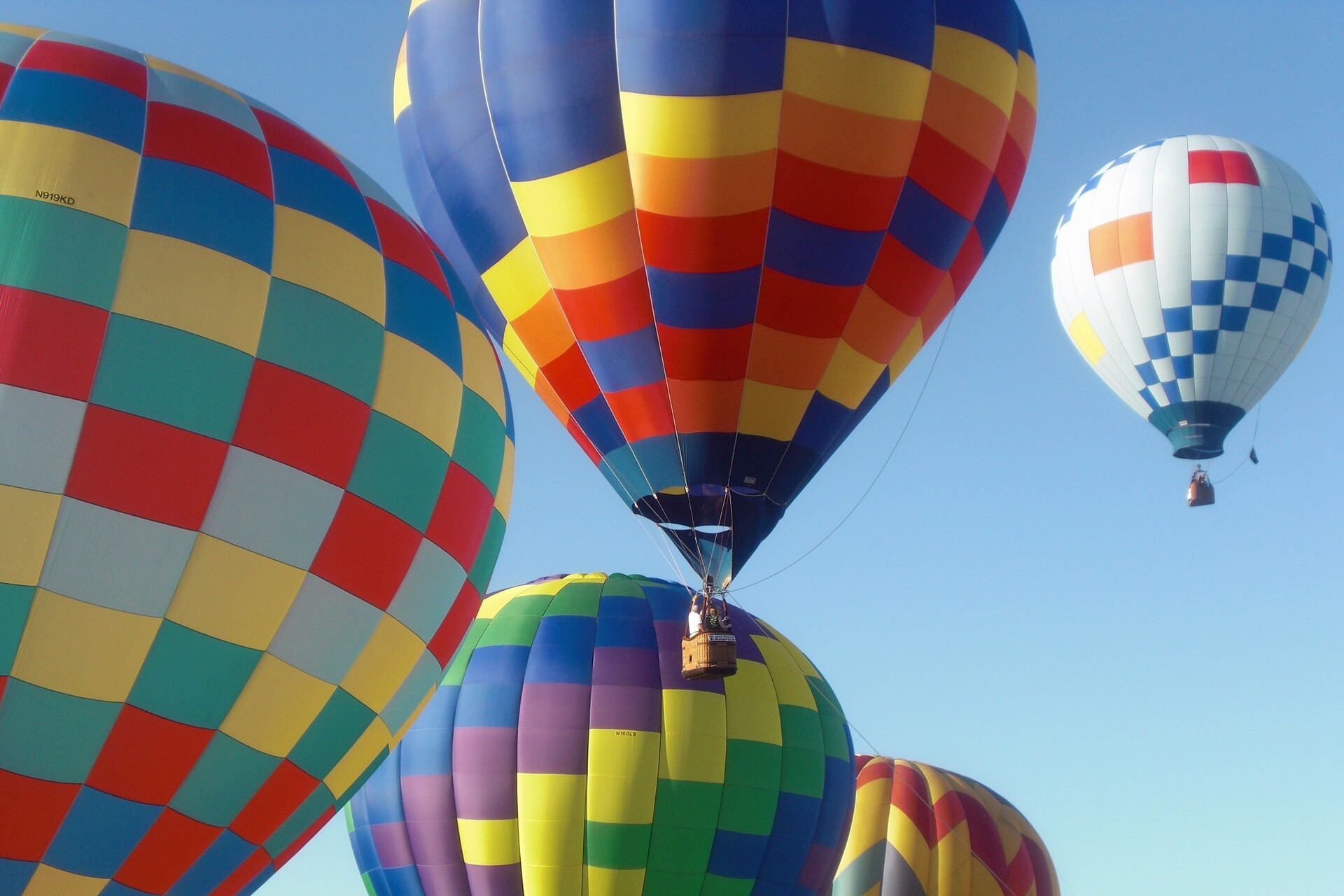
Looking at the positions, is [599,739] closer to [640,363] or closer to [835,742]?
[835,742]

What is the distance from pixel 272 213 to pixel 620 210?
9.73 feet

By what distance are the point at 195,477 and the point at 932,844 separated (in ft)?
32.6

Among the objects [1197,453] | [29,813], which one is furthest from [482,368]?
[1197,453]

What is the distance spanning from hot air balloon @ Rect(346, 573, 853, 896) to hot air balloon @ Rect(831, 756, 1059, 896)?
3061 millimetres

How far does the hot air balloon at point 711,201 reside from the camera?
8992 millimetres

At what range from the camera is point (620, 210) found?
9164 millimetres

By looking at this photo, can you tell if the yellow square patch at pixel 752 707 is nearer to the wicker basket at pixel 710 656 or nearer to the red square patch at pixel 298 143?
the wicker basket at pixel 710 656

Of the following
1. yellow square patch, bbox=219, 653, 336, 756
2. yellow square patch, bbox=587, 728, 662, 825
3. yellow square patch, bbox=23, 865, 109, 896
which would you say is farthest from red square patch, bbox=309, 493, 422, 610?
yellow square patch, bbox=587, 728, 662, 825

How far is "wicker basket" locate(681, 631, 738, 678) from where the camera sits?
9.00m

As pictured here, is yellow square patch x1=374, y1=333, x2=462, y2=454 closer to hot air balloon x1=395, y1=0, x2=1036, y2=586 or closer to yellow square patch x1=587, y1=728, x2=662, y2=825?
hot air balloon x1=395, y1=0, x2=1036, y2=586

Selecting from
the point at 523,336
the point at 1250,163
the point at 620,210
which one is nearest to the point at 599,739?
the point at 523,336

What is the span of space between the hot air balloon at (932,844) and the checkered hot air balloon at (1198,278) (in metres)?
3.90

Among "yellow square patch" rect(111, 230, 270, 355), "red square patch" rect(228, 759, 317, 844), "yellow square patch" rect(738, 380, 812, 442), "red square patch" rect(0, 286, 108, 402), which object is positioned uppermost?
"yellow square patch" rect(738, 380, 812, 442)

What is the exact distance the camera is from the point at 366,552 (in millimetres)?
6547
